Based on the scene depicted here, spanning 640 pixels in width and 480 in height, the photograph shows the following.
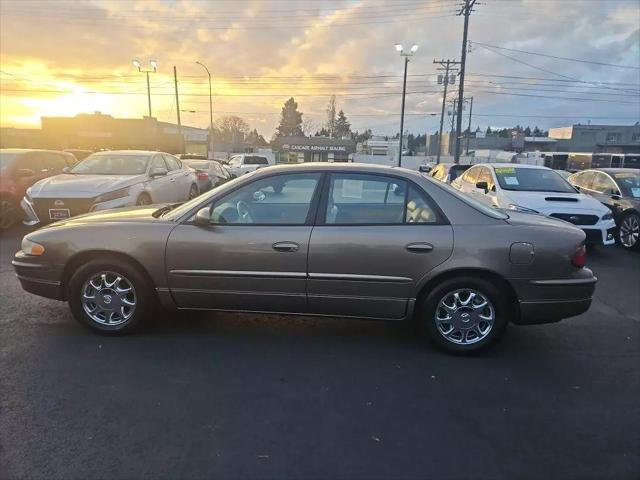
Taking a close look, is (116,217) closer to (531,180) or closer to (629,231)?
(531,180)

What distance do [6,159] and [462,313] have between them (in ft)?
32.7

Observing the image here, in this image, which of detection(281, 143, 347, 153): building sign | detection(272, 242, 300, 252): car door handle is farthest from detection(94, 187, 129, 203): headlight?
detection(281, 143, 347, 153): building sign

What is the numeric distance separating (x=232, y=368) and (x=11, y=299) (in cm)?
308

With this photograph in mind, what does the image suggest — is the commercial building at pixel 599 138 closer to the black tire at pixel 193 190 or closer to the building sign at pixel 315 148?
the building sign at pixel 315 148

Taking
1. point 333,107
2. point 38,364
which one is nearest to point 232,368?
point 38,364

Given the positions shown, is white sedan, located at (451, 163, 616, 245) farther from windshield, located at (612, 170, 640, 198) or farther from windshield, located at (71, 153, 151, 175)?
windshield, located at (71, 153, 151, 175)

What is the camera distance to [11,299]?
503cm

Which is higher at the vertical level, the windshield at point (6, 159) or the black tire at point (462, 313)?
the windshield at point (6, 159)

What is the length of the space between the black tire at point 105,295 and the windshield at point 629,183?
30.6ft

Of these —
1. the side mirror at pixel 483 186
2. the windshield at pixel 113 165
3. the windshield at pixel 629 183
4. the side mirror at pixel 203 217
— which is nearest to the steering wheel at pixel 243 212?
the side mirror at pixel 203 217

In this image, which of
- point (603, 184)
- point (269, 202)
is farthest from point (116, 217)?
point (603, 184)

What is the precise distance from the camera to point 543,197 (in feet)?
26.3

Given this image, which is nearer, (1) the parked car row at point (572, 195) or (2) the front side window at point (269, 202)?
(2) the front side window at point (269, 202)

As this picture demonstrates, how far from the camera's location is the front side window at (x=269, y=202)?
3916 millimetres
